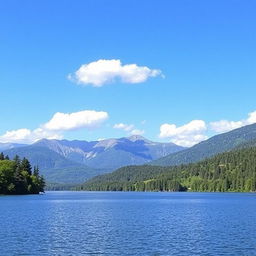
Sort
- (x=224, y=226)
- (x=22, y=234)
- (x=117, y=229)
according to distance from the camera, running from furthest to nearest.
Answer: (x=224, y=226), (x=117, y=229), (x=22, y=234)

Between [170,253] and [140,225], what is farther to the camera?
[140,225]

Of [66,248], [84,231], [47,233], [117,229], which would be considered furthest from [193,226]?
[66,248]

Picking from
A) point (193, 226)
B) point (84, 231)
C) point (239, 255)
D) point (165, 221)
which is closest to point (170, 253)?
point (239, 255)

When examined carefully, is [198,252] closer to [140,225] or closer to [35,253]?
[35,253]

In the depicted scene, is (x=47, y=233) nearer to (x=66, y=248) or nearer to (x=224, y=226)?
(x=66, y=248)

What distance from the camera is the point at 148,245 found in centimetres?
6588

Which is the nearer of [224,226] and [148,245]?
[148,245]

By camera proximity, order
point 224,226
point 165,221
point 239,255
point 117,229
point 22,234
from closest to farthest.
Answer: point 239,255 < point 22,234 < point 117,229 < point 224,226 < point 165,221

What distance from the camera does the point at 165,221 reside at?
332ft

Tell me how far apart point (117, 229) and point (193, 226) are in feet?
50.1

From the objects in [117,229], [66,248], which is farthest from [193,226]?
[66,248]

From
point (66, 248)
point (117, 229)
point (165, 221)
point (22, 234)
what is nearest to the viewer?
point (66, 248)

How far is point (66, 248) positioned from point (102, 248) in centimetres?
466

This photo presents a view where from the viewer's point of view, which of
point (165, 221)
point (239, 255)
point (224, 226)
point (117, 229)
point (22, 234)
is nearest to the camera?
point (239, 255)
